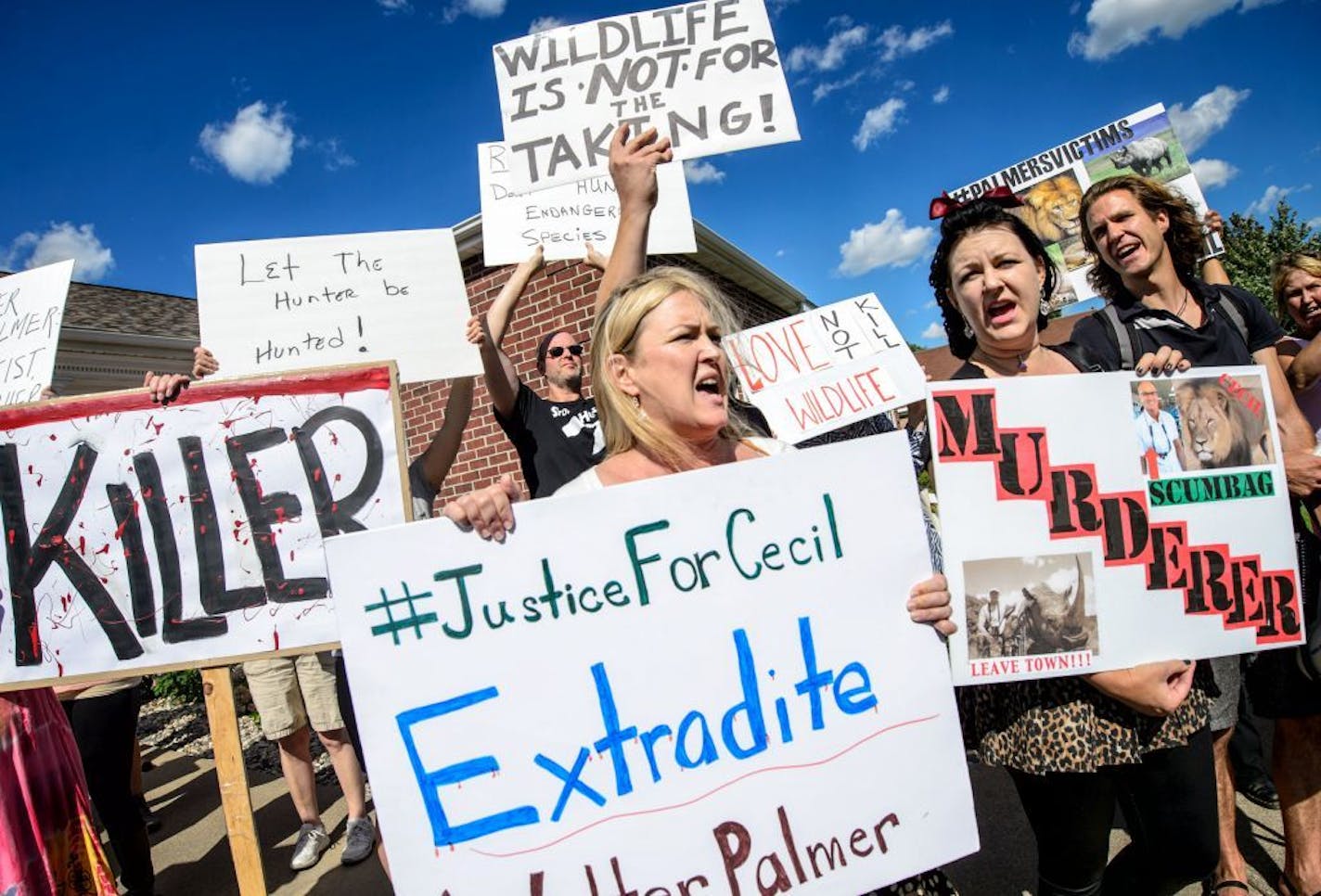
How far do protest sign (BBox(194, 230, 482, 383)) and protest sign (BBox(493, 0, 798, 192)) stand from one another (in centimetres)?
56

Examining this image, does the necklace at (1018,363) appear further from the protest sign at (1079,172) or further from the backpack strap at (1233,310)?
the protest sign at (1079,172)

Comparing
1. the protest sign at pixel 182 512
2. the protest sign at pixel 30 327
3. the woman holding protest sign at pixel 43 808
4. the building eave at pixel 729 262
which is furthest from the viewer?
the building eave at pixel 729 262

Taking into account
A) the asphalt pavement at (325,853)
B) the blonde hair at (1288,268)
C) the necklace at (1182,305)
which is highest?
the blonde hair at (1288,268)

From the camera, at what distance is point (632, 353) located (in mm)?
1417

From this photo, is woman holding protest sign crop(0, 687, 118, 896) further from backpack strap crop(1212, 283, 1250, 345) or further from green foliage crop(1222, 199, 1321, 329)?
green foliage crop(1222, 199, 1321, 329)

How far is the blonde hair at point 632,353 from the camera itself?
4.60ft

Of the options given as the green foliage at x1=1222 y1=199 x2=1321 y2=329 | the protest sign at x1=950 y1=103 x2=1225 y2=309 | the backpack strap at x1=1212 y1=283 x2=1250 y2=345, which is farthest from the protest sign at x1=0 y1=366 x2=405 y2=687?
the green foliage at x1=1222 y1=199 x2=1321 y2=329

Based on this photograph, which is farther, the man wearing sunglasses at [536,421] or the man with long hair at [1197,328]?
the man wearing sunglasses at [536,421]

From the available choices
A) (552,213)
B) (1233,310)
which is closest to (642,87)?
(552,213)

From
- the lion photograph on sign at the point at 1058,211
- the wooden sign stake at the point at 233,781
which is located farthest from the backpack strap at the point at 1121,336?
the wooden sign stake at the point at 233,781

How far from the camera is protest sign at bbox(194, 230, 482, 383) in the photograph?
98.0 inches

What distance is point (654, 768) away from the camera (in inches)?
47.2

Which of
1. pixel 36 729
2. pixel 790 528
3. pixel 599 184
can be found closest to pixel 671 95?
pixel 599 184

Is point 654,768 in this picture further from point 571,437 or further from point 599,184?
point 599,184
